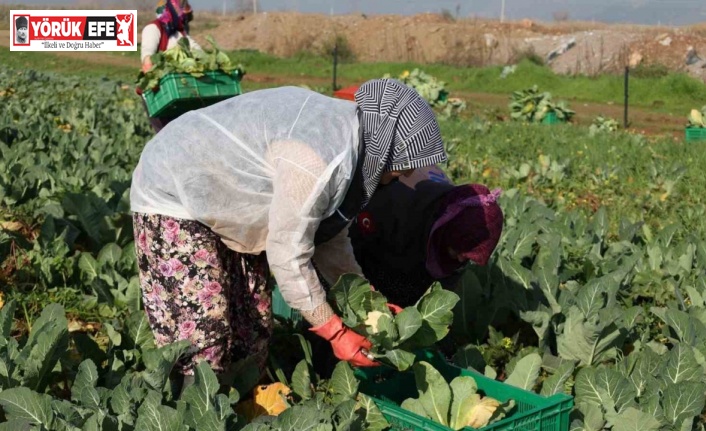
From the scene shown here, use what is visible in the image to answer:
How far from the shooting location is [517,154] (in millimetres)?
8477

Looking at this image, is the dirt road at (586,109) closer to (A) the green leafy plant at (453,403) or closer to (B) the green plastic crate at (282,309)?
(B) the green plastic crate at (282,309)

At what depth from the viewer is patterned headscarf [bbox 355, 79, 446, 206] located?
8.43ft

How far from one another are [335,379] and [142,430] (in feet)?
2.06

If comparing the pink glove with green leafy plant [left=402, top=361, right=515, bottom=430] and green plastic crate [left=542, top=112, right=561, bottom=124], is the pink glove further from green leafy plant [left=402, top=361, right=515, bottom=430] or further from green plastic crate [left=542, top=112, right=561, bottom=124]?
green plastic crate [left=542, top=112, right=561, bottom=124]

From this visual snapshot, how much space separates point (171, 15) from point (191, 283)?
128 inches

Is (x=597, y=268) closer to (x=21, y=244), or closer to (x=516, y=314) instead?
(x=516, y=314)

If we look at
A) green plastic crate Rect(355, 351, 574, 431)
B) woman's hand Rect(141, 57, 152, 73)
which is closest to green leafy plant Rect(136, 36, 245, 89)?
woman's hand Rect(141, 57, 152, 73)

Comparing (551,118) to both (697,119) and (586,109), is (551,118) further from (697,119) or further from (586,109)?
(586,109)

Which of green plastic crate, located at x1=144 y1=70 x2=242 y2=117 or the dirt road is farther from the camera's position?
the dirt road

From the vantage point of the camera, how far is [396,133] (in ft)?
8.43

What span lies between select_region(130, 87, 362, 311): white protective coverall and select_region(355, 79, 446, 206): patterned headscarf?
0.05 metres

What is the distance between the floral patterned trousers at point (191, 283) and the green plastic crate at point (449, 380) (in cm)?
46

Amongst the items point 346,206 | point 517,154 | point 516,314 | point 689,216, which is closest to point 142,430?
point 346,206

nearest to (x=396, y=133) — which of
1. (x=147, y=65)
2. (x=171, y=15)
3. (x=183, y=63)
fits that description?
(x=183, y=63)
